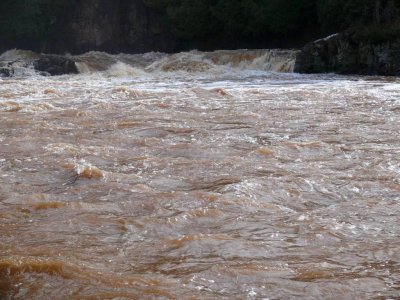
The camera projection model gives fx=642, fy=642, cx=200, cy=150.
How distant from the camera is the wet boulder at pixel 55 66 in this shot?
27297 mm

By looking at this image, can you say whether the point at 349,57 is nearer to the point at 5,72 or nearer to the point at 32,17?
the point at 5,72

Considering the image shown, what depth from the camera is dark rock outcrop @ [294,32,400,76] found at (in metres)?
22.1

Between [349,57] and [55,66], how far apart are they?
485 inches

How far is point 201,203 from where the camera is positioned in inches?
236

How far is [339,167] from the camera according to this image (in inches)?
290

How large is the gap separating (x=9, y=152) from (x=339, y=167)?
14.1 feet

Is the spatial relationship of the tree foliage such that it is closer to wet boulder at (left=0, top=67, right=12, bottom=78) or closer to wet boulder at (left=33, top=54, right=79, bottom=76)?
wet boulder at (left=33, top=54, right=79, bottom=76)

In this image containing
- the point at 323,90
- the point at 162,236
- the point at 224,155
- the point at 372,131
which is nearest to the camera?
the point at 162,236

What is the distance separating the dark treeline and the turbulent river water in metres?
16.6

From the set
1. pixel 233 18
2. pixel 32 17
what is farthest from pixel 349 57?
pixel 32 17

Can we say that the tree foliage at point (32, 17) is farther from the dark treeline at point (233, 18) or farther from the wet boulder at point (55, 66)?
the wet boulder at point (55, 66)

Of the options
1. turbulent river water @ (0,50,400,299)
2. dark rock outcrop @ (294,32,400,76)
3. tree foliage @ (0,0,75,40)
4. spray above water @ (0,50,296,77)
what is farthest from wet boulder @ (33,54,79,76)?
turbulent river water @ (0,50,400,299)

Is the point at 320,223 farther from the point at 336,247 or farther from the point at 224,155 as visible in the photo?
the point at 224,155

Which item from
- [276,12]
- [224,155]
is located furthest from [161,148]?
[276,12]
